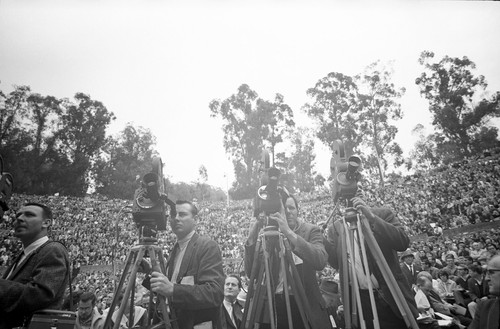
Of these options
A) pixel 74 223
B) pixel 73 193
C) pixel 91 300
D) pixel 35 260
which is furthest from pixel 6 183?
pixel 73 193

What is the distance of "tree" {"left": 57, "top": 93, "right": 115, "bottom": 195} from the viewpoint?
4034 centimetres

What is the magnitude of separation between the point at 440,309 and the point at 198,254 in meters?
4.58

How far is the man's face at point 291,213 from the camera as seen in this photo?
122 inches

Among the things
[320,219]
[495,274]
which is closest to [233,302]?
[495,274]

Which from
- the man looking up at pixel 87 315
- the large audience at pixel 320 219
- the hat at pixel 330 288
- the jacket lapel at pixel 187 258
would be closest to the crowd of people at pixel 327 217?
the large audience at pixel 320 219

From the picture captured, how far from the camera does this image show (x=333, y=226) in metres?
3.13

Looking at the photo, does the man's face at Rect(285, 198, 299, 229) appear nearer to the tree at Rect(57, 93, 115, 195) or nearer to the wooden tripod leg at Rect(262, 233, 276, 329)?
the wooden tripod leg at Rect(262, 233, 276, 329)

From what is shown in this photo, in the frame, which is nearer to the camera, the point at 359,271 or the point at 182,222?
the point at 359,271

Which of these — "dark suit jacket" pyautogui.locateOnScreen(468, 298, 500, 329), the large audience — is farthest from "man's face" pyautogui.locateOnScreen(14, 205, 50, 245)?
the large audience

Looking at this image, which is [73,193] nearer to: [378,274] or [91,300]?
[91,300]

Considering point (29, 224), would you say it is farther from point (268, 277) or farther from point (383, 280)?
point (383, 280)

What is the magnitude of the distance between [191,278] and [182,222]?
0.57 meters

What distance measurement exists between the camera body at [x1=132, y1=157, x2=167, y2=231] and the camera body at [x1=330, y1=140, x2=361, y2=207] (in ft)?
4.91

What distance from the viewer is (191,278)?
2.58 meters
